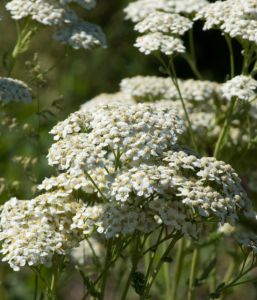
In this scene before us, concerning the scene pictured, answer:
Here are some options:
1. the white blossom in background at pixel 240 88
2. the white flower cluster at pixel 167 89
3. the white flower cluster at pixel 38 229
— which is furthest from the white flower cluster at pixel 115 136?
the white flower cluster at pixel 167 89

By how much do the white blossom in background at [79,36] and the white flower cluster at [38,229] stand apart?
1.84 m

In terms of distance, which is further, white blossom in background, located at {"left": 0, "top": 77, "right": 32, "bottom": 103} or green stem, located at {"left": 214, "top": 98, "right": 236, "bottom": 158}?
green stem, located at {"left": 214, "top": 98, "right": 236, "bottom": 158}

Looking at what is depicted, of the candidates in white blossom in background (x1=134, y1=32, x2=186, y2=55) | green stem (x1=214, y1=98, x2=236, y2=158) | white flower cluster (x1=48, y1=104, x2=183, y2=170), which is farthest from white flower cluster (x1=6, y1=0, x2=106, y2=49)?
white flower cluster (x1=48, y1=104, x2=183, y2=170)

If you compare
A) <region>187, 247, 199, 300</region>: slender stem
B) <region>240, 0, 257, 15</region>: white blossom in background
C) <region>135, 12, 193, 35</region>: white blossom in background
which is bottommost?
<region>187, 247, 199, 300</region>: slender stem

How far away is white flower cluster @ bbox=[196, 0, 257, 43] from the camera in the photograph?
17.0ft

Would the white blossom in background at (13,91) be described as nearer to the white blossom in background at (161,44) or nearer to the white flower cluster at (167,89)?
the white blossom in background at (161,44)

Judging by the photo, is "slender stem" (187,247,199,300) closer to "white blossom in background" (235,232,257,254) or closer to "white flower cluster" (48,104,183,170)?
"white blossom in background" (235,232,257,254)

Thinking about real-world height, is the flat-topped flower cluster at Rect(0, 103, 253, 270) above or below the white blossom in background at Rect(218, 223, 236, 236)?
above

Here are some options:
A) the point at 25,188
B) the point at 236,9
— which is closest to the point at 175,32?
the point at 236,9

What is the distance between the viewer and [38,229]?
421 cm

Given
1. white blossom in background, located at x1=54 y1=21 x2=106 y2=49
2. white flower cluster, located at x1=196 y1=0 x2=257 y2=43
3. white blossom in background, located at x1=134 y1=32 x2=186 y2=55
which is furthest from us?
white blossom in background, located at x1=54 y1=21 x2=106 y2=49

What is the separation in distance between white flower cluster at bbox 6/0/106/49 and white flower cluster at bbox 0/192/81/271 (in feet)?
5.73

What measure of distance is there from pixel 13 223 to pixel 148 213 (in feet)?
2.41

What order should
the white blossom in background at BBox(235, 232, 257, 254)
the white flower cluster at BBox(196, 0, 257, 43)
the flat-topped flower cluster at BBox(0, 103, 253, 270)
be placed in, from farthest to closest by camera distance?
the white flower cluster at BBox(196, 0, 257, 43) → the white blossom in background at BBox(235, 232, 257, 254) → the flat-topped flower cluster at BBox(0, 103, 253, 270)
